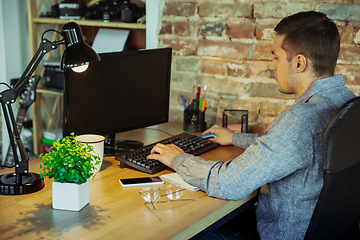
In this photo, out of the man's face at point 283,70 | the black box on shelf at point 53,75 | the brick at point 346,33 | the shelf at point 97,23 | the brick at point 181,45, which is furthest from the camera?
the black box on shelf at point 53,75

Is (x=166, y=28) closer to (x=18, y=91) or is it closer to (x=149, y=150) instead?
(x=149, y=150)

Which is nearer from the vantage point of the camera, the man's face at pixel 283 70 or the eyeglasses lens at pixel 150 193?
the eyeglasses lens at pixel 150 193

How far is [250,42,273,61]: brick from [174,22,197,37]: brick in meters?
0.35

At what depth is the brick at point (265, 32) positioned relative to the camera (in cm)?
181

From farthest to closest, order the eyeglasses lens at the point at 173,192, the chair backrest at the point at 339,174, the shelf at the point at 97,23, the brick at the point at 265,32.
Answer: the shelf at the point at 97,23, the brick at the point at 265,32, the eyeglasses lens at the point at 173,192, the chair backrest at the point at 339,174

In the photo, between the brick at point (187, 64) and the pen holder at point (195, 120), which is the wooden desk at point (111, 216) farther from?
the brick at point (187, 64)

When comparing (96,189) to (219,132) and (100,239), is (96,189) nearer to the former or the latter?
(100,239)

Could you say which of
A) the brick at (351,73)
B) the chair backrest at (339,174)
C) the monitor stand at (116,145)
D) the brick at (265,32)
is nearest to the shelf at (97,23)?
the brick at (265,32)

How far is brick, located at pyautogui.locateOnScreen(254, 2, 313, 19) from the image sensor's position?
5.68ft

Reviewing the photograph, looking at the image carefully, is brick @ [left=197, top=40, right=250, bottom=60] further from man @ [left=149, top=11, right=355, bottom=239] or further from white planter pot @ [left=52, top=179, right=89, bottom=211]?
white planter pot @ [left=52, top=179, right=89, bottom=211]

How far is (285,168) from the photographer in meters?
1.05

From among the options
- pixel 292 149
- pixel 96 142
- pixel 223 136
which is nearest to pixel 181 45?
pixel 223 136

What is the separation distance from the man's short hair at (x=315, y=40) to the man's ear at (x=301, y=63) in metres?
0.01

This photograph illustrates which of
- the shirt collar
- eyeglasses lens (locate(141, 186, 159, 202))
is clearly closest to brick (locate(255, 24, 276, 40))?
the shirt collar
